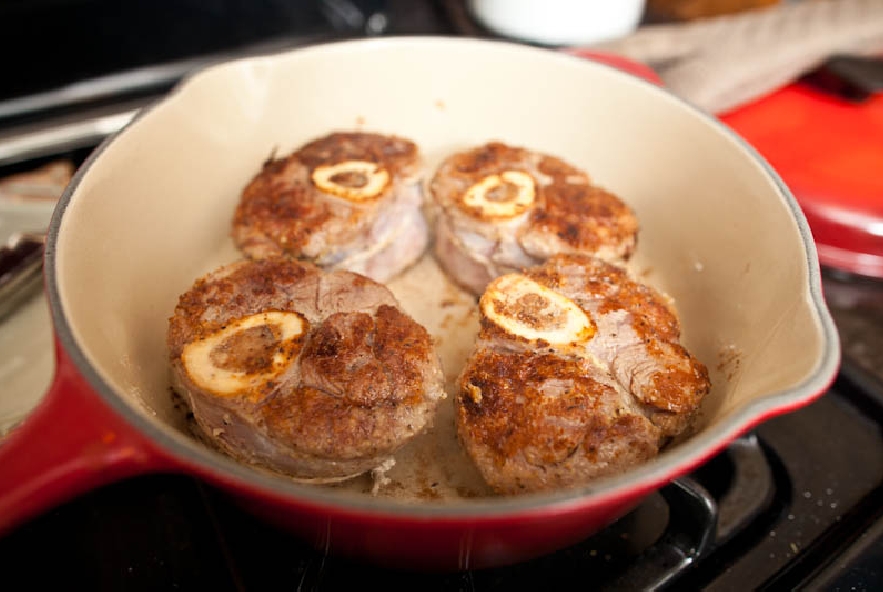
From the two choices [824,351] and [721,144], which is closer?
[824,351]

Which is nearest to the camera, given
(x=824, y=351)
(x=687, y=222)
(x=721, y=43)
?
(x=824, y=351)

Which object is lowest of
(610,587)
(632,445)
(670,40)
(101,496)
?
(610,587)

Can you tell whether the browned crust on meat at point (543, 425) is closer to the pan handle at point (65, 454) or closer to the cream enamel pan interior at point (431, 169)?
the cream enamel pan interior at point (431, 169)

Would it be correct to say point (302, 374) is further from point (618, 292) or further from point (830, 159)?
point (830, 159)

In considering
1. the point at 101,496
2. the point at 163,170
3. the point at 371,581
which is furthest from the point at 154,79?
the point at 371,581

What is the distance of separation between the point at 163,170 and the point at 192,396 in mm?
568

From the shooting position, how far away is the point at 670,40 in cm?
211

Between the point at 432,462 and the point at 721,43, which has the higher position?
the point at 721,43

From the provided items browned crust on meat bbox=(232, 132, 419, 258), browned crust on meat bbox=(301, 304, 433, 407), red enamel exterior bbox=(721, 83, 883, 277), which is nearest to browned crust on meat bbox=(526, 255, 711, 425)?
browned crust on meat bbox=(301, 304, 433, 407)

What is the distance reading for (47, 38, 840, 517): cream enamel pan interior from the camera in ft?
3.00

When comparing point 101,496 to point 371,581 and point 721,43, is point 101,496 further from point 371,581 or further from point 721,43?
point 721,43

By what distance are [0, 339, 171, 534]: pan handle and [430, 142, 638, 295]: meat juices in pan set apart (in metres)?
0.89

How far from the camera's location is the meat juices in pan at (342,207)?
56.9 inches

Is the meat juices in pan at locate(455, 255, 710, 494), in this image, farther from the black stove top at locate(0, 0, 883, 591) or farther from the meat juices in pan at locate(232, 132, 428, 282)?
the meat juices in pan at locate(232, 132, 428, 282)
